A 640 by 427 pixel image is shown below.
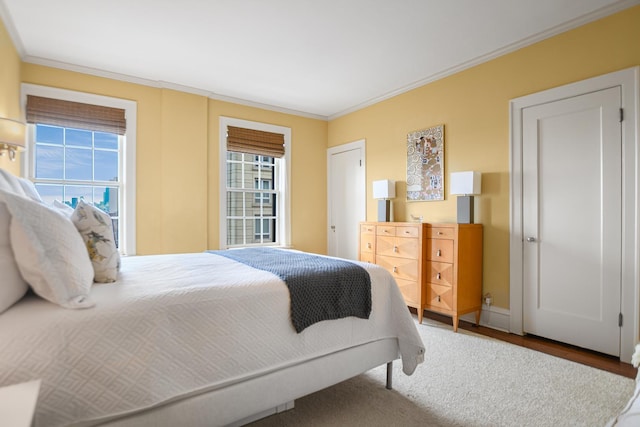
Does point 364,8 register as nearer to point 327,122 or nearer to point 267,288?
point 267,288

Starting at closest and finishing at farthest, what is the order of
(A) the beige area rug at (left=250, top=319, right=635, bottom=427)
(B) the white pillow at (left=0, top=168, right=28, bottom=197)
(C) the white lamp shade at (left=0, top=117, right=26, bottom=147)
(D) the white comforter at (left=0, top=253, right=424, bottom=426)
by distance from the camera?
(D) the white comforter at (left=0, top=253, right=424, bottom=426)
(B) the white pillow at (left=0, top=168, right=28, bottom=197)
(A) the beige area rug at (left=250, top=319, right=635, bottom=427)
(C) the white lamp shade at (left=0, top=117, right=26, bottom=147)

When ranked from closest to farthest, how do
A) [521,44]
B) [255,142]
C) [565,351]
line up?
[565,351] < [521,44] < [255,142]

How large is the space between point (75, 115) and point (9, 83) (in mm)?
640

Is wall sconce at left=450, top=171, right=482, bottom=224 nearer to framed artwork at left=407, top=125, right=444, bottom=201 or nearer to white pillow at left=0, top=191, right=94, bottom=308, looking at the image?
framed artwork at left=407, top=125, right=444, bottom=201

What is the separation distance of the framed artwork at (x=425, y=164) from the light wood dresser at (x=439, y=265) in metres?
0.62

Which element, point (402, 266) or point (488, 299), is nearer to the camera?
point (488, 299)

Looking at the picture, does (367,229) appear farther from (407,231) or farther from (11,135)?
(11,135)

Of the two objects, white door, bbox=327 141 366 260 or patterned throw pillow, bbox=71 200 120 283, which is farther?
white door, bbox=327 141 366 260

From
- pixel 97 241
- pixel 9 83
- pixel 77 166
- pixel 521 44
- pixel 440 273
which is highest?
pixel 521 44

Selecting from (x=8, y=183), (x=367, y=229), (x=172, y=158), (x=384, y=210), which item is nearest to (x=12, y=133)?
(x=8, y=183)

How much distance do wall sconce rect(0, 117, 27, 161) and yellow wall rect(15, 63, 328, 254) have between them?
4.39ft

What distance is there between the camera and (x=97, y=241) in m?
1.61

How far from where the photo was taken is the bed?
111cm

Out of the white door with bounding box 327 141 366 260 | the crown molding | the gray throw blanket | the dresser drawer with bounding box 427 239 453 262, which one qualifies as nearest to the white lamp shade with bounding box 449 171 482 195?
the dresser drawer with bounding box 427 239 453 262
